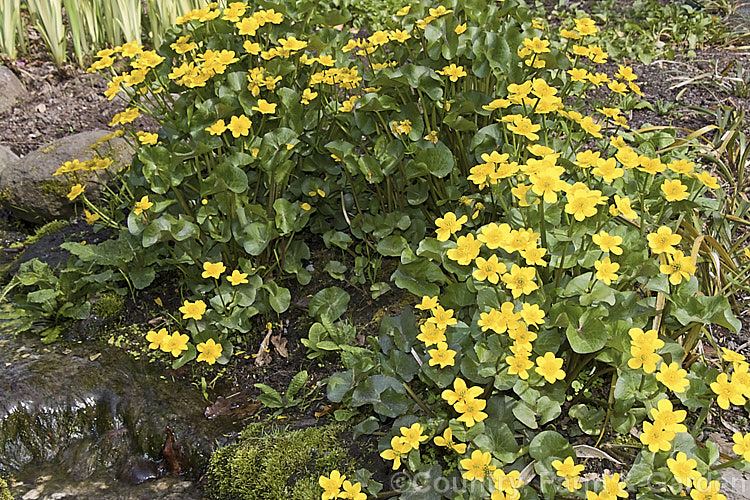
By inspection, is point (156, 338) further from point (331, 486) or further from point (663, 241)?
point (663, 241)

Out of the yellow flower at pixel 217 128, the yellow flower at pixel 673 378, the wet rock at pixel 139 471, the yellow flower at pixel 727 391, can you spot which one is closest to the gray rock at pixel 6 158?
the yellow flower at pixel 217 128

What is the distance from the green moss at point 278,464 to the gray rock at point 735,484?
1084 millimetres

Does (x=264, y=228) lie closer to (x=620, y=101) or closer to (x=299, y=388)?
(x=299, y=388)

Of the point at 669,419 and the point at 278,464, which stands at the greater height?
the point at 669,419

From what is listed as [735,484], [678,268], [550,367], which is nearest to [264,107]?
[550,367]

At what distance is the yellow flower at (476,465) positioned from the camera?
1.68 meters

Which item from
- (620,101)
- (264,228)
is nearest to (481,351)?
(264,228)

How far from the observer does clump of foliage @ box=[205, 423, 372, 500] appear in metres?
1.99

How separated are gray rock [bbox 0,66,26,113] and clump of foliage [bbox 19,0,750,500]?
85.9 inches

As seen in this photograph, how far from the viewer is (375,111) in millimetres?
2439

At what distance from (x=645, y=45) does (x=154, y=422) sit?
3.70 metres

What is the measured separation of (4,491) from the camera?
7.07 ft

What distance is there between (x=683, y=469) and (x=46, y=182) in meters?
3.24

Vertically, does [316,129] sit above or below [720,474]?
above
